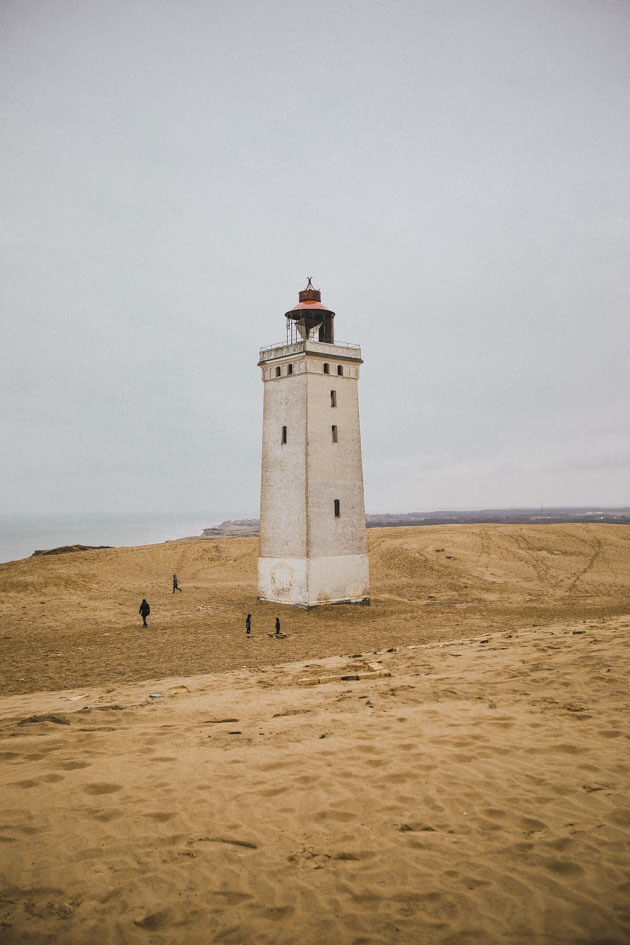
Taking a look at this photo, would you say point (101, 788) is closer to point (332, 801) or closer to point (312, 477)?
point (332, 801)

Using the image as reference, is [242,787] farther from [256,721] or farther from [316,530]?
[316,530]

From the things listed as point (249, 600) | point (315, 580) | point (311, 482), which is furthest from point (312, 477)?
point (249, 600)

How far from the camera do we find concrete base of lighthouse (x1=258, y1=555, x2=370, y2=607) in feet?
86.7

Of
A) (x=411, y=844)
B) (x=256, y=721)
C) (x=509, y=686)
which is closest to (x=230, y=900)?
(x=411, y=844)

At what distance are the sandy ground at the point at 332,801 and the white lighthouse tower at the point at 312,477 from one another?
12.0 m

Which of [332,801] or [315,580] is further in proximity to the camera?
[315,580]

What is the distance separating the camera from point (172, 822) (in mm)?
5559

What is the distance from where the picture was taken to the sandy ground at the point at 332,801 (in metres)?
4.32

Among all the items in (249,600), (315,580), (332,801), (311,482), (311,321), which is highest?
(311,321)

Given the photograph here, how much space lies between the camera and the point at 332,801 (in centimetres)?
604

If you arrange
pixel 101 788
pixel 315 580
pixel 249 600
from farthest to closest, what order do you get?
1. pixel 249 600
2. pixel 315 580
3. pixel 101 788

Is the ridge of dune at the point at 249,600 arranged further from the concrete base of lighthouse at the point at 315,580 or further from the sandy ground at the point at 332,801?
the sandy ground at the point at 332,801

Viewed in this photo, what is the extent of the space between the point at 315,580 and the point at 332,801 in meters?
20.5

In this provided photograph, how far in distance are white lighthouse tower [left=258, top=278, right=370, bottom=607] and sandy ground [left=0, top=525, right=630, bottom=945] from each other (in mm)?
12017
